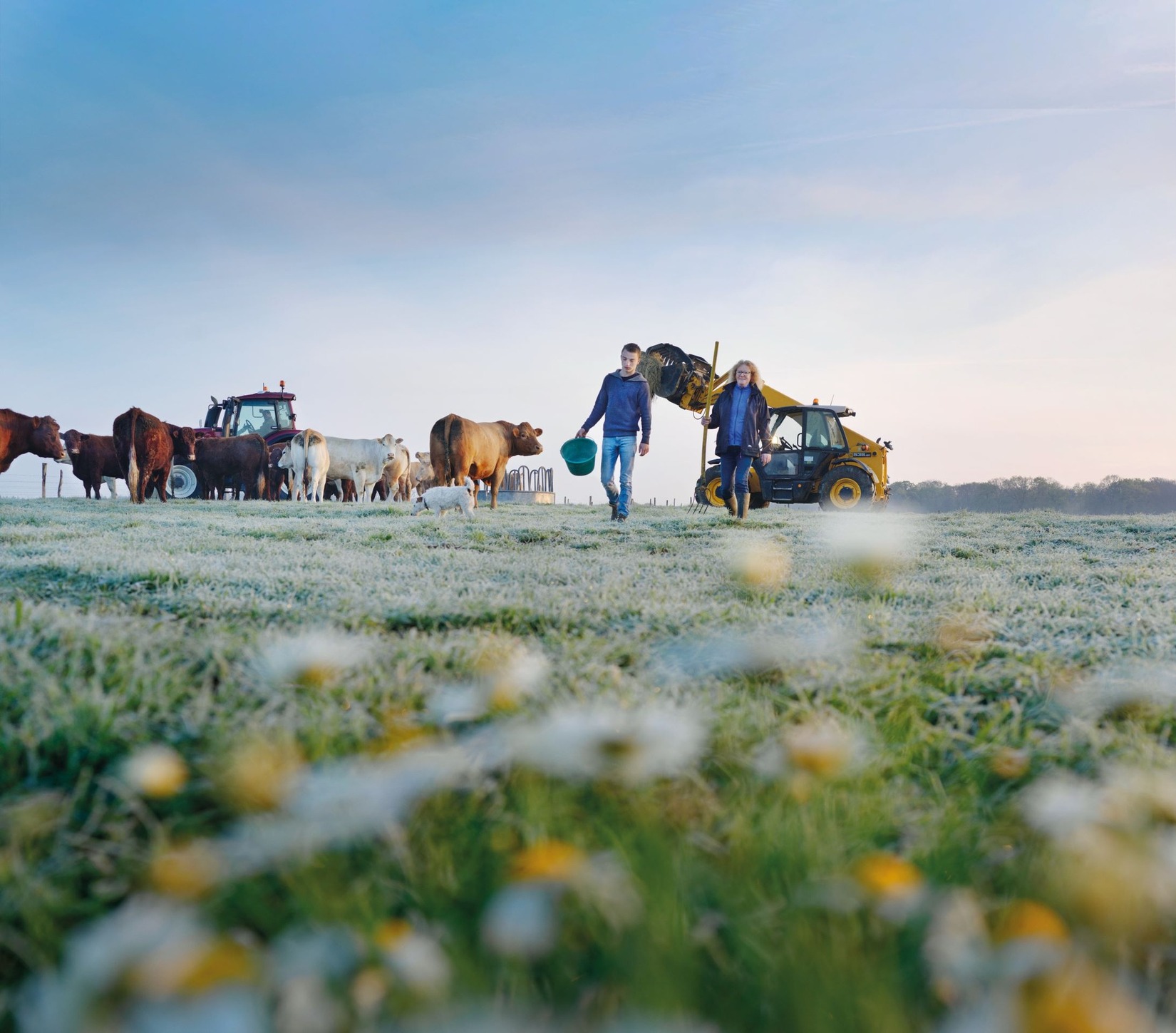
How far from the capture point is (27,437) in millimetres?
16562

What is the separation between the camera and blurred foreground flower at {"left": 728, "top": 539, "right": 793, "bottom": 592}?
167 inches

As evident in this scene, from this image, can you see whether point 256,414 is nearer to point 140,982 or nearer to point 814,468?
point 814,468

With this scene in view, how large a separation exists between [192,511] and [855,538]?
372 inches

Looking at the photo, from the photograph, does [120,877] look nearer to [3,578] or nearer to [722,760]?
[722,760]

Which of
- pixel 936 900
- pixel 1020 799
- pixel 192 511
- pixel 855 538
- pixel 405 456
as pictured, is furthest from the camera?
pixel 405 456

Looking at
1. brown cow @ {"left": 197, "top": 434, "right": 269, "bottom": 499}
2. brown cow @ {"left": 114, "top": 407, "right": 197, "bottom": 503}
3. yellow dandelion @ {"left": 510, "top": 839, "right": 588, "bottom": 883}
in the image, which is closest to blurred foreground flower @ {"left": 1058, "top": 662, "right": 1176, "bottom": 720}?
yellow dandelion @ {"left": 510, "top": 839, "right": 588, "bottom": 883}

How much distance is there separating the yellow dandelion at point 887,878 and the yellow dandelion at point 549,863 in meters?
0.42

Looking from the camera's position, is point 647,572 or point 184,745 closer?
point 184,745

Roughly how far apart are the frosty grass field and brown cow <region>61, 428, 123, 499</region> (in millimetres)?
22287

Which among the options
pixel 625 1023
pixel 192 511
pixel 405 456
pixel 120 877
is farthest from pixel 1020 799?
pixel 405 456

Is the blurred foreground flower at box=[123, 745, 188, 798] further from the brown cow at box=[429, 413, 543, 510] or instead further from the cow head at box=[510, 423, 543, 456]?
the cow head at box=[510, 423, 543, 456]

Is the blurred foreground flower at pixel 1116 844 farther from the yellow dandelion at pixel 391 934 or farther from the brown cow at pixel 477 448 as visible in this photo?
the brown cow at pixel 477 448

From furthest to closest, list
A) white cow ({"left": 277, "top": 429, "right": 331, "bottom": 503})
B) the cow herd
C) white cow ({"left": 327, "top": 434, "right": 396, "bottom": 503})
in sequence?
white cow ({"left": 327, "top": 434, "right": 396, "bottom": 503}) < white cow ({"left": 277, "top": 429, "right": 331, "bottom": 503}) < the cow herd

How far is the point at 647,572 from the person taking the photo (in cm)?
449
